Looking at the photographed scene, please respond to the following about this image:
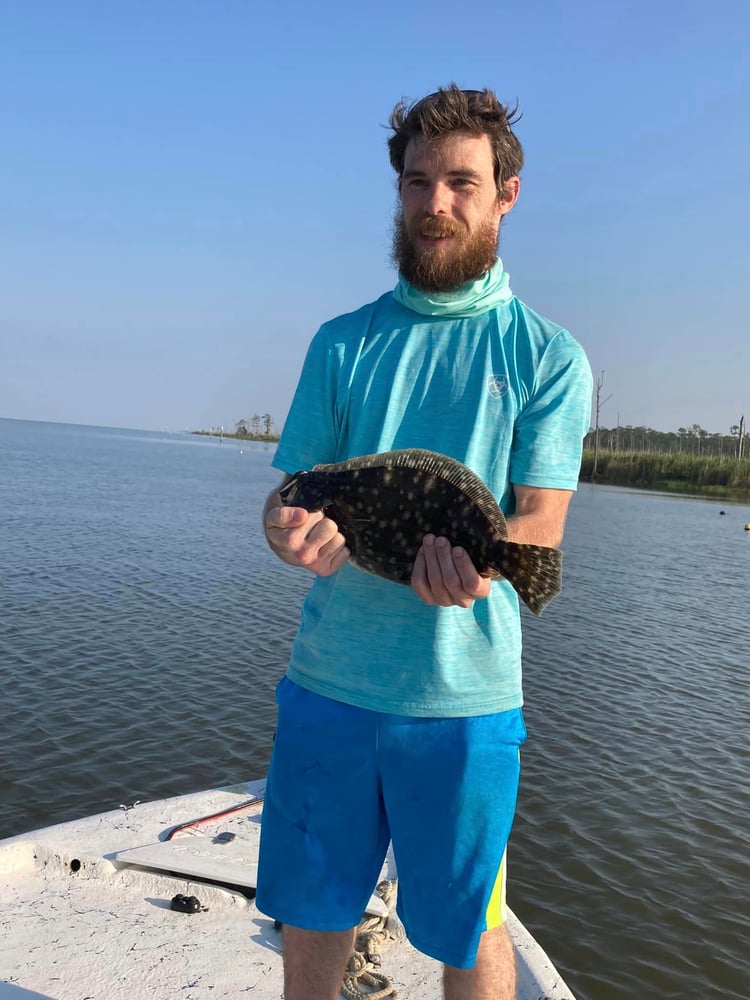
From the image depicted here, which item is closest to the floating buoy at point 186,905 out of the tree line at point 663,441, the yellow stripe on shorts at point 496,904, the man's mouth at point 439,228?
the yellow stripe on shorts at point 496,904

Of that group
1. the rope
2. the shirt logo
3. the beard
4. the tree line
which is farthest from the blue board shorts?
the tree line

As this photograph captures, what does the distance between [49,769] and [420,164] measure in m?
9.56

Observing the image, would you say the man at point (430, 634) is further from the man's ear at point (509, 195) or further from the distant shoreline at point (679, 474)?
the distant shoreline at point (679, 474)

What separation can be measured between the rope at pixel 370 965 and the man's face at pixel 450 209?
3999 millimetres

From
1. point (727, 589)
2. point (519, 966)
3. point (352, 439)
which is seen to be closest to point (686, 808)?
point (519, 966)

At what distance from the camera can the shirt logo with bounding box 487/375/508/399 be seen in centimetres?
325

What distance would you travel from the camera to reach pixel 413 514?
10.2 ft

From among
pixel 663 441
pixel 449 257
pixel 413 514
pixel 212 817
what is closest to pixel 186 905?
pixel 212 817

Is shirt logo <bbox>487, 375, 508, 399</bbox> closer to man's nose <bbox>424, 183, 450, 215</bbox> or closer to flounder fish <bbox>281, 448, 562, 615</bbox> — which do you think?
flounder fish <bbox>281, 448, 562, 615</bbox>

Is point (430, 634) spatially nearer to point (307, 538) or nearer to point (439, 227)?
point (307, 538)

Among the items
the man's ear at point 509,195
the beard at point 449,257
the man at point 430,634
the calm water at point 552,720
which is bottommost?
the calm water at point 552,720

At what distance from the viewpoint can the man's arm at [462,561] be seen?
2.85m

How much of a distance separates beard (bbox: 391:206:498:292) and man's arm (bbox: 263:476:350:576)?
1137mm

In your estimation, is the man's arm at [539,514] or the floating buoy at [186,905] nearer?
the man's arm at [539,514]
